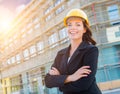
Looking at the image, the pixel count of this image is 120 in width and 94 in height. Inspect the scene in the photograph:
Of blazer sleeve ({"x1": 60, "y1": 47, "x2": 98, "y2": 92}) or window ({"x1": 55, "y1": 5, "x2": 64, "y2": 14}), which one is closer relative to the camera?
blazer sleeve ({"x1": 60, "y1": 47, "x2": 98, "y2": 92})

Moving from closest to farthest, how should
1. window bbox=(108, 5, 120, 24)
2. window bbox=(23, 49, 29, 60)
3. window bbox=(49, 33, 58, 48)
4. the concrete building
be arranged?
the concrete building < window bbox=(108, 5, 120, 24) < window bbox=(49, 33, 58, 48) < window bbox=(23, 49, 29, 60)

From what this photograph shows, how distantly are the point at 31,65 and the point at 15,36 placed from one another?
3.46 metres

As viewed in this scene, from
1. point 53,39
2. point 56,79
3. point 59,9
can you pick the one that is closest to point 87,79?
point 56,79

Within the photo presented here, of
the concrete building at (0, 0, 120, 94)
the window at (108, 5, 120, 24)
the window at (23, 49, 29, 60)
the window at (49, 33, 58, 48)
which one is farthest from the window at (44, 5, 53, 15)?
the window at (108, 5, 120, 24)

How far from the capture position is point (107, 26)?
11602 millimetres

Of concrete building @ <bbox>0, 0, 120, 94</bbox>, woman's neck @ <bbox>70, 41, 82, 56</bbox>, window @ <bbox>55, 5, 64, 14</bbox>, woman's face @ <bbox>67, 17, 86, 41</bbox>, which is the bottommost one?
woman's neck @ <bbox>70, 41, 82, 56</bbox>

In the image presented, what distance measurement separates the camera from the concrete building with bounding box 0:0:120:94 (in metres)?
11.4

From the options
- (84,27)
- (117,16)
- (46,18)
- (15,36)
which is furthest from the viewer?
(15,36)

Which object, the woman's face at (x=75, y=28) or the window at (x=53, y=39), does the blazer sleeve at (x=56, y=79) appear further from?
the window at (x=53, y=39)

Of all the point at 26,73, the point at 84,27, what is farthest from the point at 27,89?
the point at 84,27

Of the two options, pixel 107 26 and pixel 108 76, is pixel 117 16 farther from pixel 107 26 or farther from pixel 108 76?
pixel 108 76

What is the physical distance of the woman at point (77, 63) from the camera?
1459mm

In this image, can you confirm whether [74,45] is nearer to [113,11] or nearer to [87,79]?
[87,79]

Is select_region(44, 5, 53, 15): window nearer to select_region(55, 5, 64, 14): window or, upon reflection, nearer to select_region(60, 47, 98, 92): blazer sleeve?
select_region(55, 5, 64, 14): window
